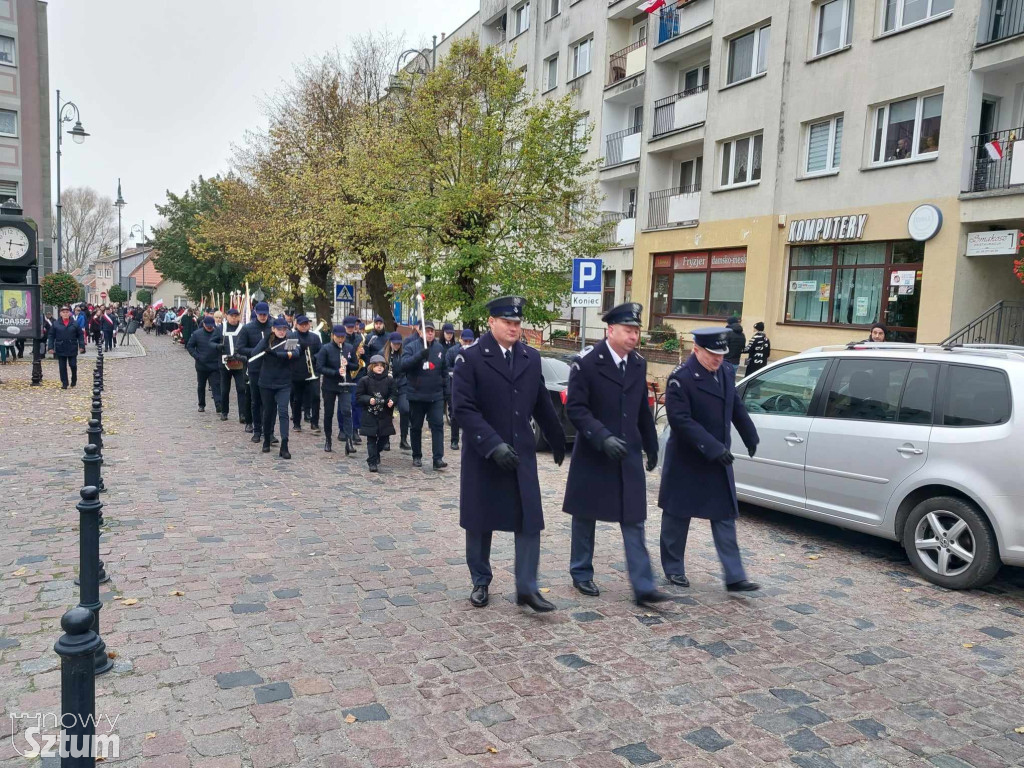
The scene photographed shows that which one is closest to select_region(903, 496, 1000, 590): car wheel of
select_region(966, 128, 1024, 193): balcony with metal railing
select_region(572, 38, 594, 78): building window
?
select_region(966, 128, 1024, 193): balcony with metal railing

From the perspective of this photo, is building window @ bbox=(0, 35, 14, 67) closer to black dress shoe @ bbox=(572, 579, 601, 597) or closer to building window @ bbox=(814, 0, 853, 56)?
building window @ bbox=(814, 0, 853, 56)

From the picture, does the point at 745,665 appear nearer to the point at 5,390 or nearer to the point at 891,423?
the point at 891,423

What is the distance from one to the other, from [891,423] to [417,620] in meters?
4.01

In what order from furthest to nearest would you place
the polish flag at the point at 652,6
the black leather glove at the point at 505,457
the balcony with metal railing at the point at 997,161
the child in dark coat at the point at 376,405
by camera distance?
the polish flag at the point at 652,6
the balcony with metal railing at the point at 997,161
the child in dark coat at the point at 376,405
the black leather glove at the point at 505,457

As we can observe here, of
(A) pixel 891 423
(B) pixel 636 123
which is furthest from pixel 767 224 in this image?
(A) pixel 891 423

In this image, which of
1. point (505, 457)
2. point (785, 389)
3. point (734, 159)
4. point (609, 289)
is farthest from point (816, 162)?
point (505, 457)

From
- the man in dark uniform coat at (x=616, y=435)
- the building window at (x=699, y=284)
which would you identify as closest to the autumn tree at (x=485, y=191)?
the building window at (x=699, y=284)

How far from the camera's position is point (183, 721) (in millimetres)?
3701

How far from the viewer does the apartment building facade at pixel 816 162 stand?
668 inches

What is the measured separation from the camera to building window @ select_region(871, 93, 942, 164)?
17.8 meters

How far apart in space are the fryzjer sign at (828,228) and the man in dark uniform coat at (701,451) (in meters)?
15.5

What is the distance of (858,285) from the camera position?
19.7 meters

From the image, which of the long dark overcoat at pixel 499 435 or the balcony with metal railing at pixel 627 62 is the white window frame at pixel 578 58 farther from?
the long dark overcoat at pixel 499 435

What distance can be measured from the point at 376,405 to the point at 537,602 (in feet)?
18.9
